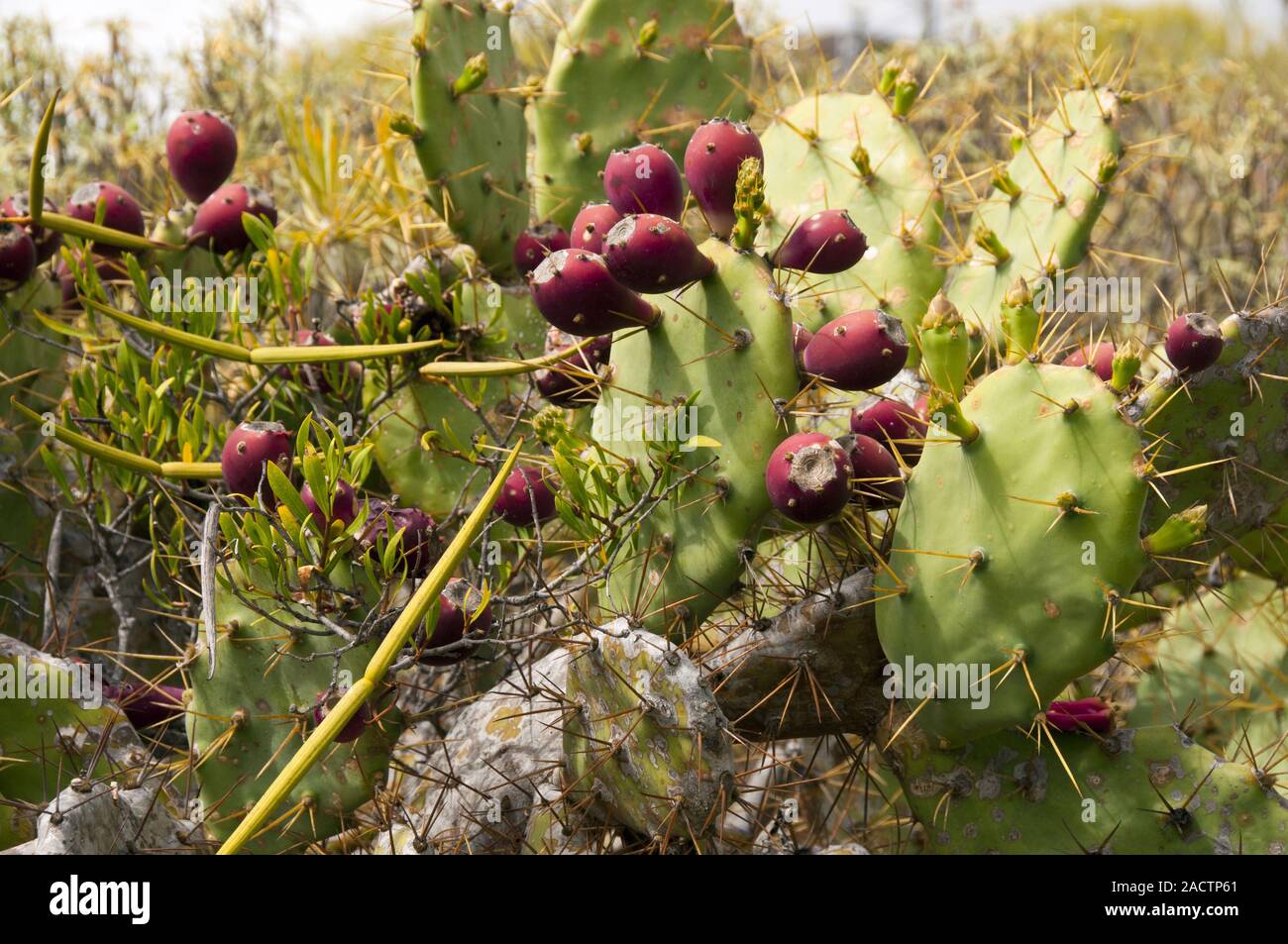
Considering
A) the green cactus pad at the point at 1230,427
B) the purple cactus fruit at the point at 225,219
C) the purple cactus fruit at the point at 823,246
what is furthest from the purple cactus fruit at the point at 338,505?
the green cactus pad at the point at 1230,427

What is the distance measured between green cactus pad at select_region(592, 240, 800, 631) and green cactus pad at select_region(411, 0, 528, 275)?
2.94ft

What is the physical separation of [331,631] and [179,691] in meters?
0.61

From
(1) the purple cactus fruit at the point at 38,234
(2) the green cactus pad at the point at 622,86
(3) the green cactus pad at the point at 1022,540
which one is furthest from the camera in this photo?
(2) the green cactus pad at the point at 622,86

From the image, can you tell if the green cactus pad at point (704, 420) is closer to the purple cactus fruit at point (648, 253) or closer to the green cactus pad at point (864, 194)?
the purple cactus fruit at point (648, 253)

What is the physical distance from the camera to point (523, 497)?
2.12 meters

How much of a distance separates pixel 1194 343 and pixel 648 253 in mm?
847

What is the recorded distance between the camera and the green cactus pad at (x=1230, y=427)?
6.49 feet

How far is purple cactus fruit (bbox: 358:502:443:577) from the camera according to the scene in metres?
1.99

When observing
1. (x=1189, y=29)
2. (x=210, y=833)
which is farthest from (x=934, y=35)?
(x=1189, y=29)

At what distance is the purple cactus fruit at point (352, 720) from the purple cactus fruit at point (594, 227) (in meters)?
0.80

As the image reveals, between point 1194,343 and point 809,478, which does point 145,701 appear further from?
point 1194,343

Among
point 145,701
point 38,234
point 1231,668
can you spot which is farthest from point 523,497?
point 1231,668

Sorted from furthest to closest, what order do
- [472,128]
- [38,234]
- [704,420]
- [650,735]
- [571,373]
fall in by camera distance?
1. [472,128]
2. [38,234]
3. [571,373]
4. [704,420]
5. [650,735]
